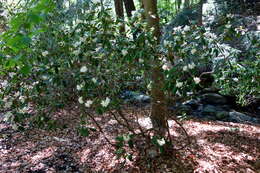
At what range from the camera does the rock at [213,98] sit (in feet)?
26.1

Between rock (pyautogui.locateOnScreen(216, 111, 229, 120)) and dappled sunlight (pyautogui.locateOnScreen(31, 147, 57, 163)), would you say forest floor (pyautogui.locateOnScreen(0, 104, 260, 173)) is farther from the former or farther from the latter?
rock (pyautogui.locateOnScreen(216, 111, 229, 120))

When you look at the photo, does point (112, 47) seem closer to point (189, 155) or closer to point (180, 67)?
point (180, 67)

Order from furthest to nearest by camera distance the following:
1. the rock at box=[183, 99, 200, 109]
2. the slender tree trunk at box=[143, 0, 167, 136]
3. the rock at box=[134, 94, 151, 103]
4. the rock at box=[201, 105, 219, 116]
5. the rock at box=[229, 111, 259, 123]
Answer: the rock at box=[183, 99, 200, 109]
the rock at box=[201, 105, 219, 116]
the rock at box=[229, 111, 259, 123]
the rock at box=[134, 94, 151, 103]
the slender tree trunk at box=[143, 0, 167, 136]

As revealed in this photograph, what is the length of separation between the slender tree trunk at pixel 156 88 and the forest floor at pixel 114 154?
40cm

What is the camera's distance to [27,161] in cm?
397

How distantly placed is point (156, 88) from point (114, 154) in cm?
119

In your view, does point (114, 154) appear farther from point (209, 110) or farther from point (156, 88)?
point (209, 110)

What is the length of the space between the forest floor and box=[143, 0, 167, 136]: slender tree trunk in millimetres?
401

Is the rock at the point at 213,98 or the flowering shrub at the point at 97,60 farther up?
the flowering shrub at the point at 97,60

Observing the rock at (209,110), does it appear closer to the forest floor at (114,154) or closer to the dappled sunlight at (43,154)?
the forest floor at (114,154)

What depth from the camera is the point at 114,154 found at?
3770mm

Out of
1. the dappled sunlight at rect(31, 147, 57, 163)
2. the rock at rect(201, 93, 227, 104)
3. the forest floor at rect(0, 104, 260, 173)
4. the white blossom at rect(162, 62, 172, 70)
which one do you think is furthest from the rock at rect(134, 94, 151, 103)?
the rock at rect(201, 93, 227, 104)

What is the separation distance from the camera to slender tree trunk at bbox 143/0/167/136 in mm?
3004

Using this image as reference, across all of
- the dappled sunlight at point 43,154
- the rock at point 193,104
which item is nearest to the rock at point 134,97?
the dappled sunlight at point 43,154
